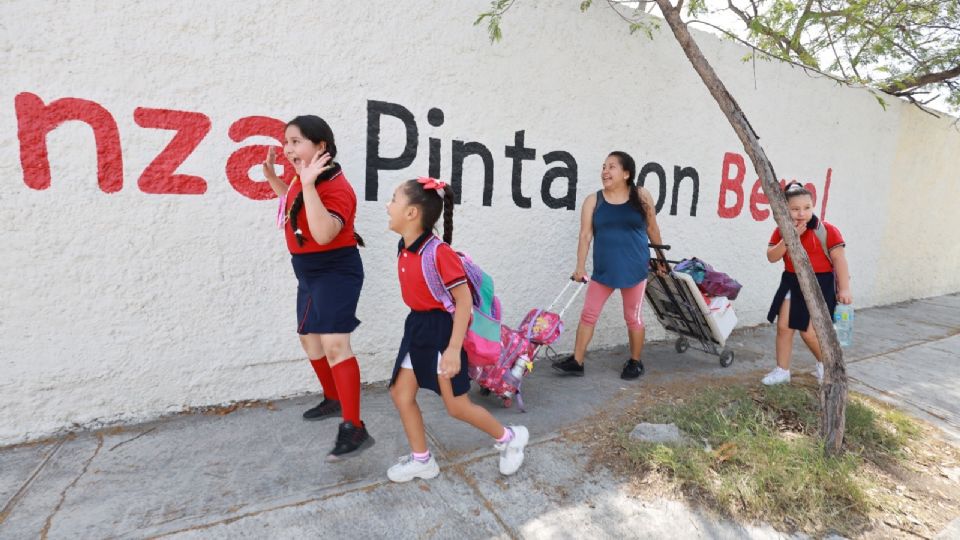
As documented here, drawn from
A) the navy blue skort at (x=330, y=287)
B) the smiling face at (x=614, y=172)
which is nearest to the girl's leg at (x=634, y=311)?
the smiling face at (x=614, y=172)

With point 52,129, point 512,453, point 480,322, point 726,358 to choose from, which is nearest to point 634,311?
point 726,358

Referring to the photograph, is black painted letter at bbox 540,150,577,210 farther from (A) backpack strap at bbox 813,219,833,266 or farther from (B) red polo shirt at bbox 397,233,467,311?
(B) red polo shirt at bbox 397,233,467,311

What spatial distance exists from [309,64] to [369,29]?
47 centimetres

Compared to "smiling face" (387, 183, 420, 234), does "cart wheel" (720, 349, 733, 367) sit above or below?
below

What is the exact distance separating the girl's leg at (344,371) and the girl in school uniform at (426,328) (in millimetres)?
360

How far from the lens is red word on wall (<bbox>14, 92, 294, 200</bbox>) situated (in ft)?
8.43

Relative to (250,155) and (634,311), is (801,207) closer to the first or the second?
(634,311)

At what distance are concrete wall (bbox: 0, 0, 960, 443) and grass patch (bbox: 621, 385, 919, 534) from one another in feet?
5.26

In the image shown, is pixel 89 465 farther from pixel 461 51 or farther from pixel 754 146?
pixel 754 146

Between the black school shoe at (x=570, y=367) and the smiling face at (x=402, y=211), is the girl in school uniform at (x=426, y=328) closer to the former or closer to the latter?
the smiling face at (x=402, y=211)

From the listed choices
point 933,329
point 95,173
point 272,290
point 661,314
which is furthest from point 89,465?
point 933,329

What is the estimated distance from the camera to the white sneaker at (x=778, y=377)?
3.96 metres

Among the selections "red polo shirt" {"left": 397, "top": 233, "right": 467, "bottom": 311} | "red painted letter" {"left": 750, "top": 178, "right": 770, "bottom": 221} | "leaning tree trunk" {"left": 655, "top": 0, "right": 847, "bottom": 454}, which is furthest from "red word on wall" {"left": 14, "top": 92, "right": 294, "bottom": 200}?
"red painted letter" {"left": 750, "top": 178, "right": 770, "bottom": 221}

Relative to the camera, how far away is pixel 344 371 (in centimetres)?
265
